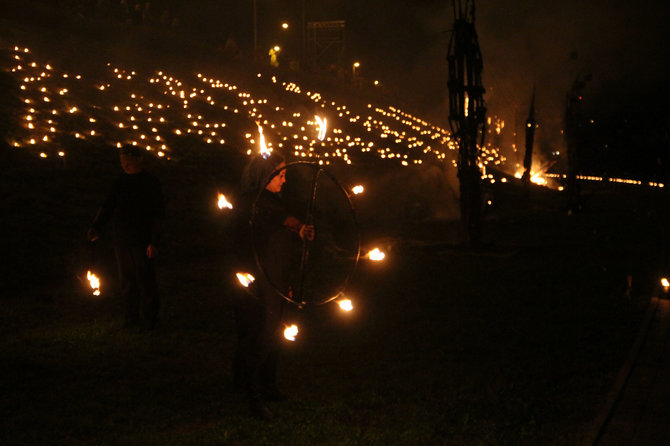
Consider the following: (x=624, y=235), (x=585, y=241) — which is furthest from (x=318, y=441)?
(x=624, y=235)

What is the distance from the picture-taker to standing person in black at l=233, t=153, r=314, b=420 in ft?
19.4

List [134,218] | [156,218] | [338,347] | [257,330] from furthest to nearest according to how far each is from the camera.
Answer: [156,218], [134,218], [338,347], [257,330]

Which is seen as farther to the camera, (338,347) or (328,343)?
(328,343)

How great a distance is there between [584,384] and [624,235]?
15.3 m

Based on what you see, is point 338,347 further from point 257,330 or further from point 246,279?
point 246,279

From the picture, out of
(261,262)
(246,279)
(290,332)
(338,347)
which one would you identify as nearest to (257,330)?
(290,332)

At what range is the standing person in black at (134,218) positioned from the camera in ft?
28.4

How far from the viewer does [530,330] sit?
9.42 m

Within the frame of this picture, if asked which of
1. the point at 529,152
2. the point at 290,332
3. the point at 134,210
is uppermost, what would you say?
the point at 529,152

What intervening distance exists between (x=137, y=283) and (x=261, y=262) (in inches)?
140

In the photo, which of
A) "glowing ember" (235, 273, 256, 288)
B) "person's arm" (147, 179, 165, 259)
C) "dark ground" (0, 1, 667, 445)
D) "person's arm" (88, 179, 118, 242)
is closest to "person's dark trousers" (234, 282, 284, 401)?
"glowing ember" (235, 273, 256, 288)

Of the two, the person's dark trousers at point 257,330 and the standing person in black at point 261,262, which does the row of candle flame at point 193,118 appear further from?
the person's dark trousers at point 257,330

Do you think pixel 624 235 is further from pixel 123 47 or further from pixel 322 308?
pixel 123 47

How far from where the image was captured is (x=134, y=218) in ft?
28.4
